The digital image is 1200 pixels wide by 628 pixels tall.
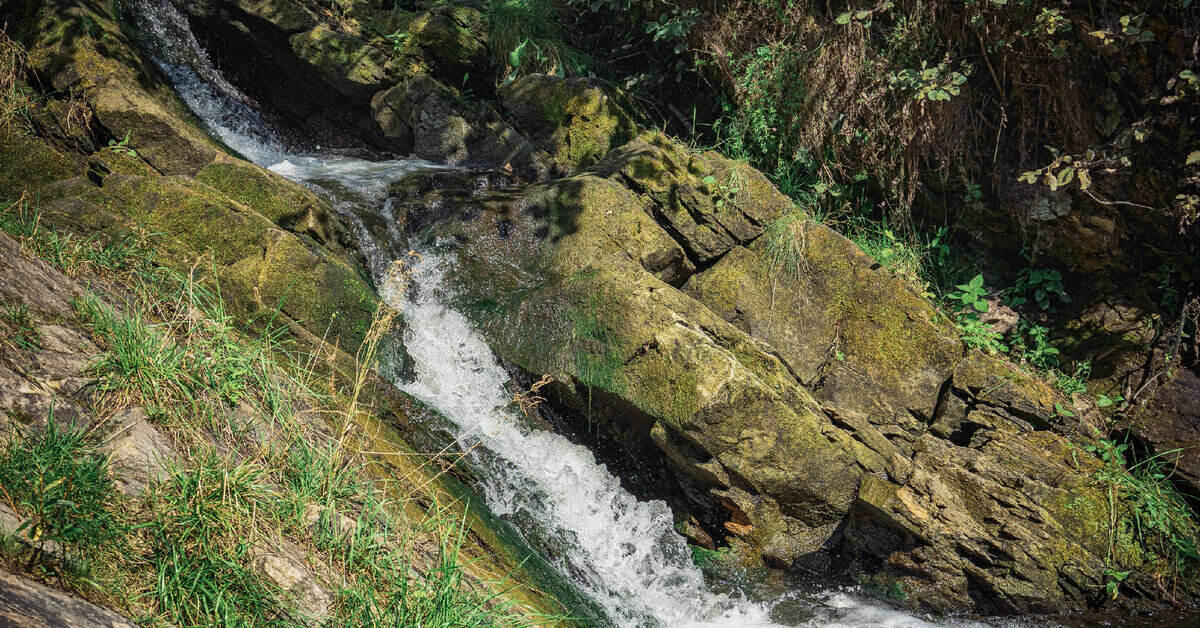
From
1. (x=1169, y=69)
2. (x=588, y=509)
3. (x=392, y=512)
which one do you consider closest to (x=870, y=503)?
(x=588, y=509)

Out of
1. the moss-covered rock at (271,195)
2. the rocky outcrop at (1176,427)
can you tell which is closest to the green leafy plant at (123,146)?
the moss-covered rock at (271,195)

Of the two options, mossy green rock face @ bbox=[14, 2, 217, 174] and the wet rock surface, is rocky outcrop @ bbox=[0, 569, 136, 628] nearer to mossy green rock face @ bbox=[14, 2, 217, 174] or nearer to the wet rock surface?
the wet rock surface

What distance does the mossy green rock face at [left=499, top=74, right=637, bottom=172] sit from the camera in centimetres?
684

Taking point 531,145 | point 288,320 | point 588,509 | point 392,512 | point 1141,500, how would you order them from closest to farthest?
point 392,512 < point 288,320 < point 588,509 < point 1141,500 < point 531,145

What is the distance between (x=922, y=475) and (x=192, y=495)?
164 inches

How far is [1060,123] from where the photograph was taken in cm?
564

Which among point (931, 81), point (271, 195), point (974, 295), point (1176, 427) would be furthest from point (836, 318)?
point (271, 195)

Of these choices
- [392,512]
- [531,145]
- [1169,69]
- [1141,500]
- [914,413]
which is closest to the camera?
[392,512]

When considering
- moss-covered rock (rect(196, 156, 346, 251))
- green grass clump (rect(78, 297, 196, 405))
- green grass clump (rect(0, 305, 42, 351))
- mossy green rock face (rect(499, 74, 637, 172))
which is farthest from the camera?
mossy green rock face (rect(499, 74, 637, 172))

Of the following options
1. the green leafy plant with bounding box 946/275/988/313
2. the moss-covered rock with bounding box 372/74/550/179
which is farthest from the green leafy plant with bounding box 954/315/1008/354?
the moss-covered rock with bounding box 372/74/550/179

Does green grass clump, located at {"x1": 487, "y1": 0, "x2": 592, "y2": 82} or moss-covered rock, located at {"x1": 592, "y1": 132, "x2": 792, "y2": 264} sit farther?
green grass clump, located at {"x1": 487, "y1": 0, "x2": 592, "y2": 82}

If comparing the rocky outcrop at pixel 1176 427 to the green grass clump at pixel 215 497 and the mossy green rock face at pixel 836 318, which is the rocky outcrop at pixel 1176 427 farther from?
the green grass clump at pixel 215 497

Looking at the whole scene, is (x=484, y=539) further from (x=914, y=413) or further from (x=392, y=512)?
(x=914, y=413)

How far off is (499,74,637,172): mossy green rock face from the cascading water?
2076 millimetres
